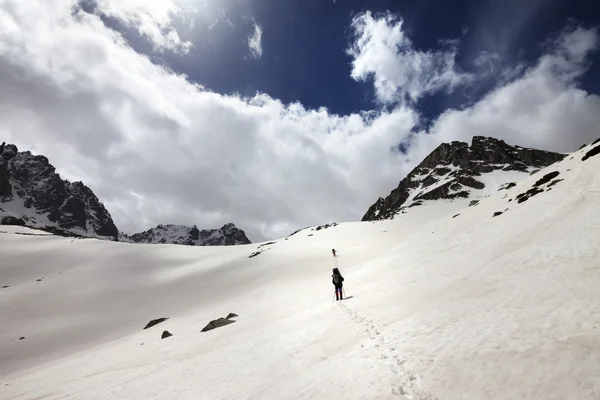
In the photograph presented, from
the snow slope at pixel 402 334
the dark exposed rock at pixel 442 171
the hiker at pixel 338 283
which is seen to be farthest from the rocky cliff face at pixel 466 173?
the hiker at pixel 338 283

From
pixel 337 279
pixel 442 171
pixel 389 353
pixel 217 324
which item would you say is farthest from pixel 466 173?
pixel 389 353

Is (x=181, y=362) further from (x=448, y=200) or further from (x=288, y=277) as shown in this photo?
(x=448, y=200)

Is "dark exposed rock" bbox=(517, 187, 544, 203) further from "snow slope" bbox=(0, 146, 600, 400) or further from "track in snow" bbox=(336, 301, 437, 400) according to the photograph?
"track in snow" bbox=(336, 301, 437, 400)

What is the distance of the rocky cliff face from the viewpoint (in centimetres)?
14200

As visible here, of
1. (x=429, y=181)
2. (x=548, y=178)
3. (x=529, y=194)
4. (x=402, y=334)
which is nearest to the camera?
(x=402, y=334)

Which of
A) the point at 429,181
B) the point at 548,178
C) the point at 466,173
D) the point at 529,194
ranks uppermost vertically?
the point at 429,181

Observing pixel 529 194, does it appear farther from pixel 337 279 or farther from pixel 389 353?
pixel 389 353

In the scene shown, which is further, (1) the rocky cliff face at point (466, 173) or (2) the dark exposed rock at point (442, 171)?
(2) the dark exposed rock at point (442, 171)

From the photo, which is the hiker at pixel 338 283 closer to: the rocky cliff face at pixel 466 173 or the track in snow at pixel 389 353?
the track in snow at pixel 389 353

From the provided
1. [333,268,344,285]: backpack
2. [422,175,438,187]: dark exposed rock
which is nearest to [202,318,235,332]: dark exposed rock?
[333,268,344,285]: backpack

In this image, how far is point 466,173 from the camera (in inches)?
6186

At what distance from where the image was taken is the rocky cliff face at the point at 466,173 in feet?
466

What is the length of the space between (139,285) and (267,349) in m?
54.0

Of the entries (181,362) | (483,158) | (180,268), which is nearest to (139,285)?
(180,268)
